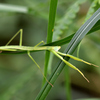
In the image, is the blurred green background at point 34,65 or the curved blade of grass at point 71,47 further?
the blurred green background at point 34,65

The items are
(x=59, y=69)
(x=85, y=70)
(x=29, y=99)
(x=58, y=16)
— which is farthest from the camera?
(x=85, y=70)

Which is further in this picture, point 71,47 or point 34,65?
point 34,65

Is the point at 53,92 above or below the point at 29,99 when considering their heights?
below

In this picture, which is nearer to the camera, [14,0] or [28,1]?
[28,1]

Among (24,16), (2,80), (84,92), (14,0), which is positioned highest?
(14,0)

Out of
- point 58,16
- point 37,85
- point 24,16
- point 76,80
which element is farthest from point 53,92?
point 24,16

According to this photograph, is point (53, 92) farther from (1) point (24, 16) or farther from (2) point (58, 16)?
(1) point (24, 16)

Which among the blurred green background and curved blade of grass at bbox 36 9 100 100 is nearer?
curved blade of grass at bbox 36 9 100 100

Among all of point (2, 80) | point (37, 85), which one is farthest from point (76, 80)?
point (2, 80)

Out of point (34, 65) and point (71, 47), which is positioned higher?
point (71, 47)

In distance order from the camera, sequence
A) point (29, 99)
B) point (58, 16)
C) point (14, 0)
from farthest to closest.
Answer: point (14, 0) → point (29, 99) → point (58, 16)
